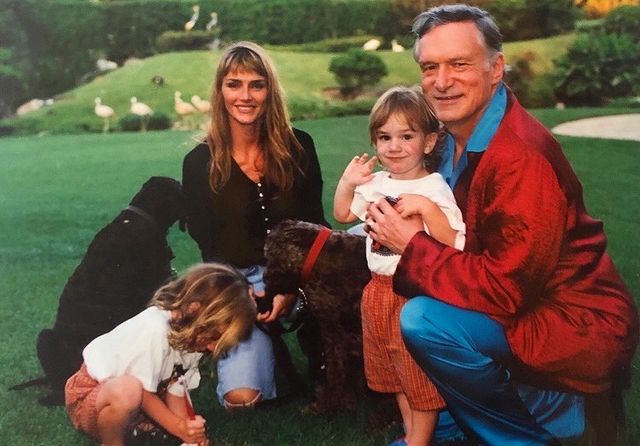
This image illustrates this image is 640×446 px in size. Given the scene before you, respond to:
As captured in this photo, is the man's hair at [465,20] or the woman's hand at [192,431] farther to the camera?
→ the woman's hand at [192,431]

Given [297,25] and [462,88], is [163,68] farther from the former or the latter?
[462,88]

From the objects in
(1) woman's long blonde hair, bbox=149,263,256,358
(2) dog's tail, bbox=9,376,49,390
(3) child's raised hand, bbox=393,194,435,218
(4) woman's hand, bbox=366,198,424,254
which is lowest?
(2) dog's tail, bbox=9,376,49,390

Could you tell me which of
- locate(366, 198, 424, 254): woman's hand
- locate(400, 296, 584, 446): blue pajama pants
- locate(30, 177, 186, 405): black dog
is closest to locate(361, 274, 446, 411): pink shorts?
locate(400, 296, 584, 446): blue pajama pants

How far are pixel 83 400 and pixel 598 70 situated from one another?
216 centimetres

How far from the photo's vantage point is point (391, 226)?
2.29m

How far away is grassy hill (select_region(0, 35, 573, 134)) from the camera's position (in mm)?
2555

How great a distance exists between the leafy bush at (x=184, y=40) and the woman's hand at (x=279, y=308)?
3.09ft

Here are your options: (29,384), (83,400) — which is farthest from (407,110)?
(29,384)

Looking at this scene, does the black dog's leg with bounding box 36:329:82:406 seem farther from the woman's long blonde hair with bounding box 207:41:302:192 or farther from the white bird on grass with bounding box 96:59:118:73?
the white bird on grass with bounding box 96:59:118:73

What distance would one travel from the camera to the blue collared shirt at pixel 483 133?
228 centimetres

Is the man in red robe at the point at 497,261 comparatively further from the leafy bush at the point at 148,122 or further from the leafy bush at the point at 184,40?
the leafy bush at the point at 148,122

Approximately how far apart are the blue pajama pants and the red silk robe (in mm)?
49

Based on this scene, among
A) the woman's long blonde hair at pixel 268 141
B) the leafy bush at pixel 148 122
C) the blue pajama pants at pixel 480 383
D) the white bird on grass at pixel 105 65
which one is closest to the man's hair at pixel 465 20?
the woman's long blonde hair at pixel 268 141

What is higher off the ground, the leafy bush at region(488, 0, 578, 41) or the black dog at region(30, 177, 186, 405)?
the leafy bush at region(488, 0, 578, 41)
